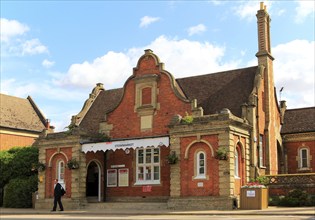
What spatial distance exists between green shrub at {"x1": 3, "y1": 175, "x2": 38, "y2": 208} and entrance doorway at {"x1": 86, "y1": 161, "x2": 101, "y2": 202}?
3.92 metres

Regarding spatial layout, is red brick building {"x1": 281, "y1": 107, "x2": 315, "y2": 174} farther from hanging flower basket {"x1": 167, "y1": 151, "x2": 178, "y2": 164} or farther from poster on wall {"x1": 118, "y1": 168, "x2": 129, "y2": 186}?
poster on wall {"x1": 118, "y1": 168, "x2": 129, "y2": 186}

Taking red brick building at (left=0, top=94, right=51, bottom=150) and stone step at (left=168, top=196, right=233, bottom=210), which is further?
red brick building at (left=0, top=94, right=51, bottom=150)

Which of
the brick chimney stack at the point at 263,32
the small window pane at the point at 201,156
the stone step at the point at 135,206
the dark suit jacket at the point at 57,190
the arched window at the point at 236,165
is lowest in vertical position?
the stone step at the point at 135,206

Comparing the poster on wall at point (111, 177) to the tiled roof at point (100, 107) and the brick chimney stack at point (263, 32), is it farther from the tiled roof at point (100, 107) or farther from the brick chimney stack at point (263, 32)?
the brick chimney stack at point (263, 32)

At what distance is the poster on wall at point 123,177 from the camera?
1281 inches

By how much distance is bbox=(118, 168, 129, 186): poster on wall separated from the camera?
32531 millimetres

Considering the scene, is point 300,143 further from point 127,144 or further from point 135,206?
point 135,206

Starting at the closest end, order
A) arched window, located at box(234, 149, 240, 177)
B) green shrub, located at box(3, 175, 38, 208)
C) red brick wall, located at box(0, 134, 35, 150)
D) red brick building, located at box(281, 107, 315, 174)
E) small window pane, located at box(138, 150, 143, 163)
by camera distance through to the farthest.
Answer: arched window, located at box(234, 149, 240, 177) → small window pane, located at box(138, 150, 143, 163) → red brick building, located at box(281, 107, 315, 174) → green shrub, located at box(3, 175, 38, 208) → red brick wall, located at box(0, 134, 35, 150)

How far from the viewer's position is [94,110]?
39.4 meters

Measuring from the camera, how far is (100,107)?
39.4 meters

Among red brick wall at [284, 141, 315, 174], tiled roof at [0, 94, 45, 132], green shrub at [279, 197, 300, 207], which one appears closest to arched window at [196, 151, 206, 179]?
green shrub at [279, 197, 300, 207]

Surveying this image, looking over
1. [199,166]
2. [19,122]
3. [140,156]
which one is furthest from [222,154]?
[19,122]

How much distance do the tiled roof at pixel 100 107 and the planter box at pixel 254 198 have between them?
1513 centimetres

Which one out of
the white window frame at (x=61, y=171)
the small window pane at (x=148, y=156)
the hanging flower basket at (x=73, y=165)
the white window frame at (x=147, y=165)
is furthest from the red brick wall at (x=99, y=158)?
the small window pane at (x=148, y=156)
